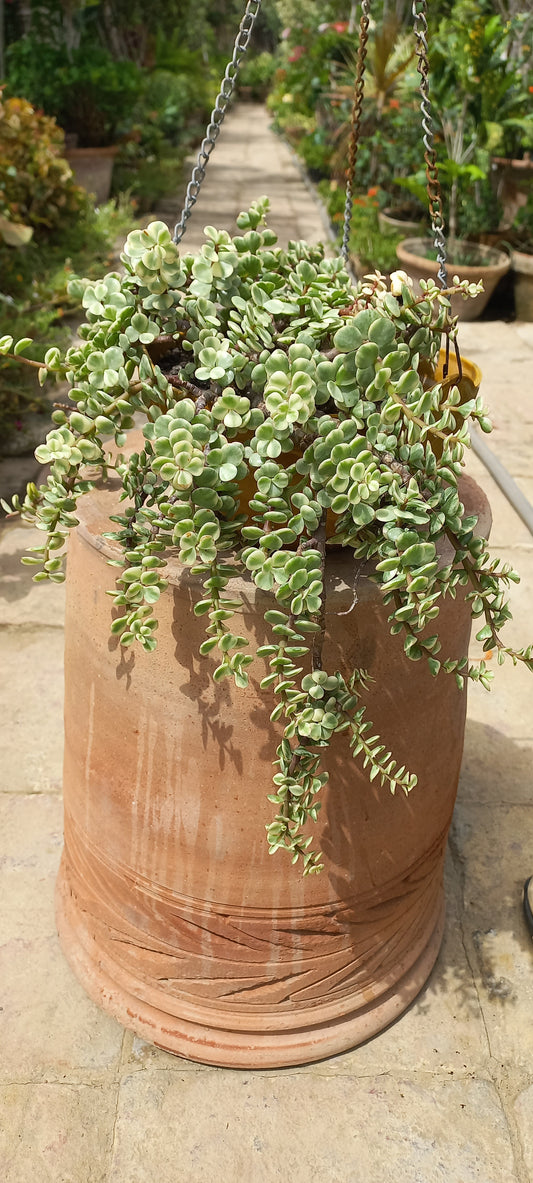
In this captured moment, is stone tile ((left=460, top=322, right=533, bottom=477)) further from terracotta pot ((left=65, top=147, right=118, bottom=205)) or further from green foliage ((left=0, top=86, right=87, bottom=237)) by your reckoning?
terracotta pot ((left=65, top=147, right=118, bottom=205))

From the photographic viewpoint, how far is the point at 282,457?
132cm

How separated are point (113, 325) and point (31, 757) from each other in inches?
58.7

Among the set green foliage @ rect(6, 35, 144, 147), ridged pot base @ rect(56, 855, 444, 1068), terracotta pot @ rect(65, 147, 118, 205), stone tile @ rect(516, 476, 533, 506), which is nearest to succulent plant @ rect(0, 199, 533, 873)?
ridged pot base @ rect(56, 855, 444, 1068)

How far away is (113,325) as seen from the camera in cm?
124

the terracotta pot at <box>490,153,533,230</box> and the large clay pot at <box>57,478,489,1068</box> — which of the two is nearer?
the large clay pot at <box>57,478,489,1068</box>

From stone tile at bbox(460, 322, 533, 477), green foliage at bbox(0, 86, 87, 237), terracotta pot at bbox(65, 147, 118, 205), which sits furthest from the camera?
terracotta pot at bbox(65, 147, 118, 205)

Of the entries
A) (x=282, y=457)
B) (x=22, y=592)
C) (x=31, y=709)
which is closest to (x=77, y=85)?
(x=22, y=592)

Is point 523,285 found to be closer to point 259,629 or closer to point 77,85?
point 77,85

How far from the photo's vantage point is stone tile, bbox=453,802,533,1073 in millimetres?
A: 1750

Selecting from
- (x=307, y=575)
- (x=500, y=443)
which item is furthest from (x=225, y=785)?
(x=500, y=443)

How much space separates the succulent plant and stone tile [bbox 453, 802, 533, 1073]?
2.55 ft

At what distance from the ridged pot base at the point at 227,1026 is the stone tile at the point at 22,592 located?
55.1 inches

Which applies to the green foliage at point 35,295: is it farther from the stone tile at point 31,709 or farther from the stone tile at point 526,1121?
the stone tile at point 526,1121

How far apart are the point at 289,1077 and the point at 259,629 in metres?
0.93
